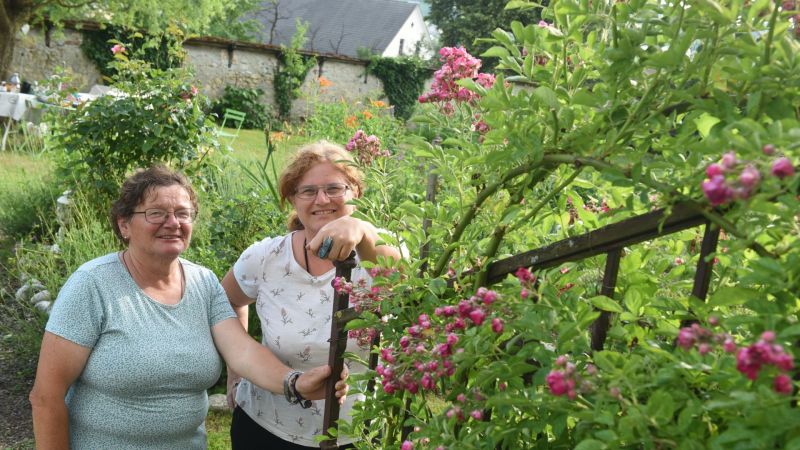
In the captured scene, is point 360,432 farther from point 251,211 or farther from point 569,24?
point 251,211

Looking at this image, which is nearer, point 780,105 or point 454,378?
point 780,105

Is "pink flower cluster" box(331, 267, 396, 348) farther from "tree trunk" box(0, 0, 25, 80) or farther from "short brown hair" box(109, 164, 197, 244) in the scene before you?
"tree trunk" box(0, 0, 25, 80)

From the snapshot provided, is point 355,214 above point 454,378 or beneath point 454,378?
above

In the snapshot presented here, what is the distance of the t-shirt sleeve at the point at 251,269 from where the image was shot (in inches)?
103

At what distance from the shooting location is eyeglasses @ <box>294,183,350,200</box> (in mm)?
2420

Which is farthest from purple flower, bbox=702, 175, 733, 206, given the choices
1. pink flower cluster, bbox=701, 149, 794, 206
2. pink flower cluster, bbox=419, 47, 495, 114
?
pink flower cluster, bbox=419, 47, 495, 114

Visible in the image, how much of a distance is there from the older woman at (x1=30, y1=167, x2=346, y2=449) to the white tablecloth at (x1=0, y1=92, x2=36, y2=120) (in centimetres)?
990

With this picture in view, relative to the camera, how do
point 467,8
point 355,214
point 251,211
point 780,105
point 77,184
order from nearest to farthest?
point 780,105 < point 355,214 < point 251,211 < point 77,184 < point 467,8

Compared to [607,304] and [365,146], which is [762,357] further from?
[365,146]

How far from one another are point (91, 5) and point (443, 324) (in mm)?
18558

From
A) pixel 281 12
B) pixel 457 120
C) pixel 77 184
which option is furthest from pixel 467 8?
pixel 457 120

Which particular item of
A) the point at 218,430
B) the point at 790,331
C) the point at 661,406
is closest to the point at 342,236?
the point at 661,406

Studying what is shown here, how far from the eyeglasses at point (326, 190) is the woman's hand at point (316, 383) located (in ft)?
1.79

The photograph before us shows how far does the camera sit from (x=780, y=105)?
98cm
